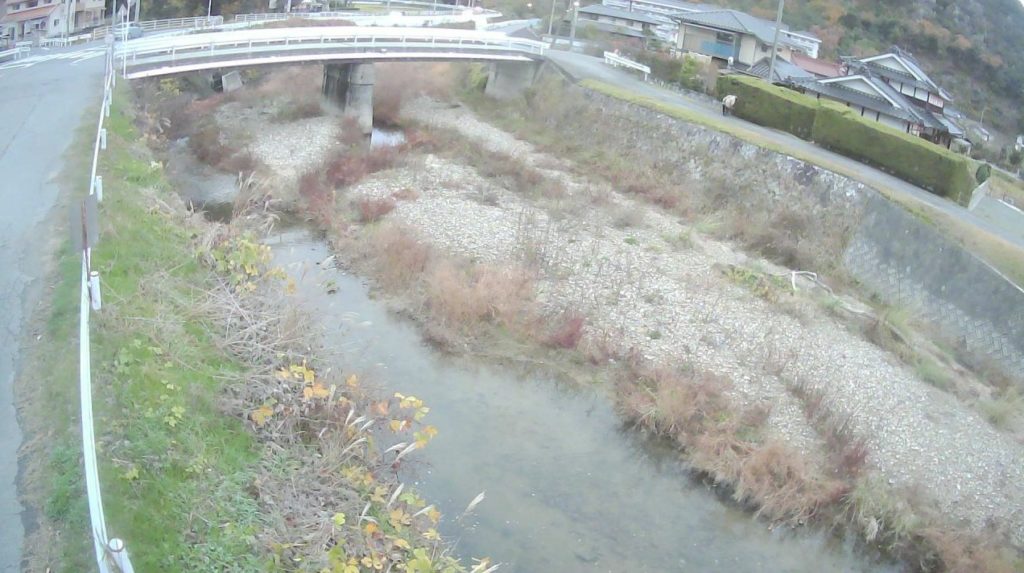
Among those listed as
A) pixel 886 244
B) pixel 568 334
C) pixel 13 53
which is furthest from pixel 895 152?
pixel 13 53

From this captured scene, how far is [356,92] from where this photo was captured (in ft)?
101

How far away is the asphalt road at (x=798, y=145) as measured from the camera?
22.1 metres

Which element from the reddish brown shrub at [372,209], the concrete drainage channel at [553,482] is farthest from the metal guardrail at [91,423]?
the reddish brown shrub at [372,209]

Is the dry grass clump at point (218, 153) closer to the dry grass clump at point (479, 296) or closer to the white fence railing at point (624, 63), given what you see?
the dry grass clump at point (479, 296)

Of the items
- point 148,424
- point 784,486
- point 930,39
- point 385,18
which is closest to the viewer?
point 148,424

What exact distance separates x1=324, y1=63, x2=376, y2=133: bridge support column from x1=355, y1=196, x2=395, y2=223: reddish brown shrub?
823 centimetres

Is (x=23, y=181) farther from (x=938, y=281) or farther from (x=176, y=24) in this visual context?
(x=176, y=24)

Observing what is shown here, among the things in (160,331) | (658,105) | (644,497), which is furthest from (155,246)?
(658,105)

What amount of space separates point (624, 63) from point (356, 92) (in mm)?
11700

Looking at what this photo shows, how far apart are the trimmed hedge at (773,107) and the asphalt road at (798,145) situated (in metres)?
0.29

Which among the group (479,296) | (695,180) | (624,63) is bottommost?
(479,296)

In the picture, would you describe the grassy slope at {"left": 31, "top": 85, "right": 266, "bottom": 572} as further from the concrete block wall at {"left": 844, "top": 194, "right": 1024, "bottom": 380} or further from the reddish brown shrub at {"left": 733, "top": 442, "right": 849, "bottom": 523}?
the concrete block wall at {"left": 844, "top": 194, "right": 1024, "bottom": 380}

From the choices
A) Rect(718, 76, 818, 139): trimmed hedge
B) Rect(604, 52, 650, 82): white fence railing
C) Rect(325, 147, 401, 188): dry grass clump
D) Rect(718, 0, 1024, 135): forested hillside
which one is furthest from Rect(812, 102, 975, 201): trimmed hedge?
Rect(718, 0, 1024, 135): forested hillside

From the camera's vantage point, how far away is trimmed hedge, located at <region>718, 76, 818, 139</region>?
91.7ft
